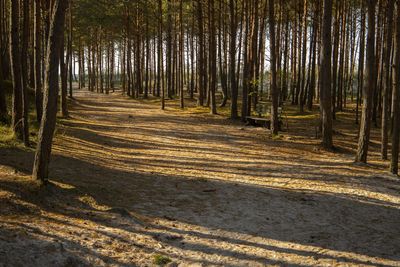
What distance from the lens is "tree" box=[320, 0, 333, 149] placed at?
49.3 ft

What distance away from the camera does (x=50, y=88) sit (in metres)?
7.52

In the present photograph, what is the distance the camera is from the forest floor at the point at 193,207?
611 cm

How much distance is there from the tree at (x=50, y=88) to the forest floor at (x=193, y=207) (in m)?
0.55

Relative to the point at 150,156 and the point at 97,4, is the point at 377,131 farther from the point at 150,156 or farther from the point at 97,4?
the point at 97,4

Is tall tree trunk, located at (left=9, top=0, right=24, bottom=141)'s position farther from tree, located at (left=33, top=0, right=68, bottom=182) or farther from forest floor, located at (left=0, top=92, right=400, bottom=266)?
tree, located at (left=33, top=0, right=68, bottom=182)

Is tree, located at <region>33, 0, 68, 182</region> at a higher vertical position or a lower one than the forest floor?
higher

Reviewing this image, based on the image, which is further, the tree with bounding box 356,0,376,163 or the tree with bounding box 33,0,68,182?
the tree with bounding box 356,0,376,163

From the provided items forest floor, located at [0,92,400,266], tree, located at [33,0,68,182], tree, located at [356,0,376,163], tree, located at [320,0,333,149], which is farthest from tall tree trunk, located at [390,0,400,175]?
tree, located at [33,0,68,182]

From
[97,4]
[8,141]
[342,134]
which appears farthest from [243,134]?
[97,4]

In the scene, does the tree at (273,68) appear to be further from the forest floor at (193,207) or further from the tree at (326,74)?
the forest floor at (193,207)

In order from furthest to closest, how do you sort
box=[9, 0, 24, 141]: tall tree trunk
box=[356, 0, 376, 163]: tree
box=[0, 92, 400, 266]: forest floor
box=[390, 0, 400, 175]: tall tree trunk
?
box=[356, 0, 376, 163]: tree → box=[390, 0, 400, 175]: tall tree trunk → box=[9, 0, 24, 141]: tall tree trunk → box=[0, 92, 400, 266]: forest floor

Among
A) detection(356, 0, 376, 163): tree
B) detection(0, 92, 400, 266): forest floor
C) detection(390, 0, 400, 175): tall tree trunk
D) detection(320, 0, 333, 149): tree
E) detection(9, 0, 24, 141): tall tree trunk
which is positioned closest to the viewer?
detection(0, 92, 400, 266): forest floor

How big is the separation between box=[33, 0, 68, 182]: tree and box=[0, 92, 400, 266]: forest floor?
1.80 ft

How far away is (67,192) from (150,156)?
536 centimetres
